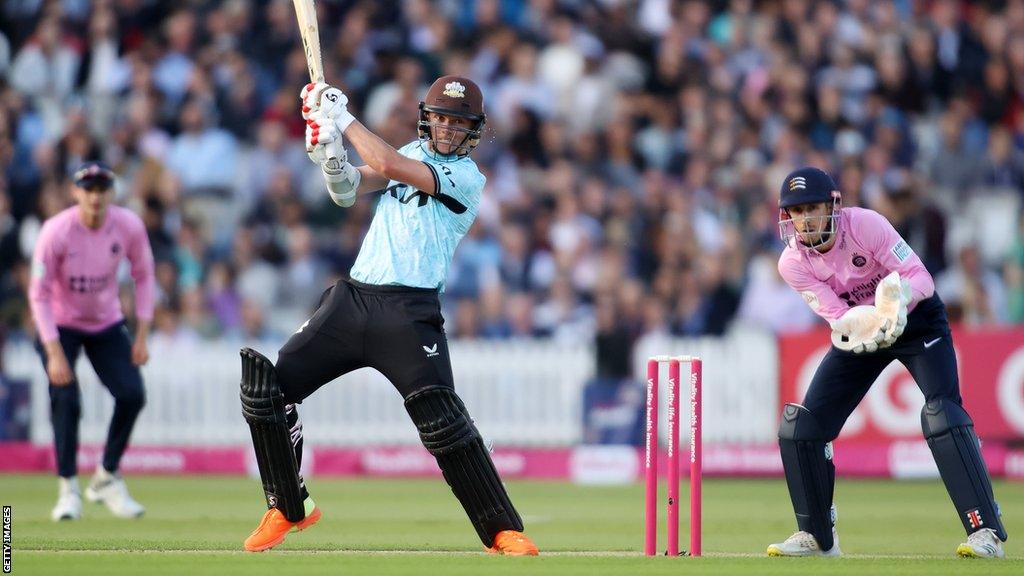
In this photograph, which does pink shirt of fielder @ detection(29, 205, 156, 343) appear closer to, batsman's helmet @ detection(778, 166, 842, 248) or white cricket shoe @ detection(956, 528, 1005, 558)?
batsman's helmet @ detection(778, 166, 842, 248)

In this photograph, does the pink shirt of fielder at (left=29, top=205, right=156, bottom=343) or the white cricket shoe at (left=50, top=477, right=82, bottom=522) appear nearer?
the white cricket shoe at (left=50, top=477, right=82, bottom=522)

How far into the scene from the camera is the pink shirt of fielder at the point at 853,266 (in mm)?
7137

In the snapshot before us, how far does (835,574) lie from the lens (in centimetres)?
621

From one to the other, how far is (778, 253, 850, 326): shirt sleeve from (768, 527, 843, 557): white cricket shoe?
3.35 feet

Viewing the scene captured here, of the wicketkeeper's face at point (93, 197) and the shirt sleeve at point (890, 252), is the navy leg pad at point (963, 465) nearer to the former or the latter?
the shirt sleeve at point (890, 252)

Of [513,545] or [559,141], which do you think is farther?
[559,141]

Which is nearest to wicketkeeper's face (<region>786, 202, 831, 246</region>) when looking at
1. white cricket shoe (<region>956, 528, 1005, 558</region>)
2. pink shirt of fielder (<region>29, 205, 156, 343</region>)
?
white cricket shoe (<region>956, 528, 1005, 558</region>)

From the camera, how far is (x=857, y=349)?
23.2 feet

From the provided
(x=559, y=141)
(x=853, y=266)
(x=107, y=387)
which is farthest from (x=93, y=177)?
(x=559, y=141)

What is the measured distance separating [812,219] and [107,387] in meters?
4.96

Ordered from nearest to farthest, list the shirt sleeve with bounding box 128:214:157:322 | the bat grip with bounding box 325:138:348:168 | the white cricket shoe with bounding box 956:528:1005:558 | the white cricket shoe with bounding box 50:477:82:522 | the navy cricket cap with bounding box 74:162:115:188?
the bat grip with bounding box 325:138:348:168 < the white cricket shoe with bounding box 956:528:1005:558 < the white cricket shoe with bounding box 50:477:82:522 < the navy cricket cap with bounding box 74:162:115:188 < the shirt sleeve with bounding box 128:214:157:322

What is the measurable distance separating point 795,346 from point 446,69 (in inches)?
213

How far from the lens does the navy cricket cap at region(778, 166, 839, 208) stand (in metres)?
7.02
